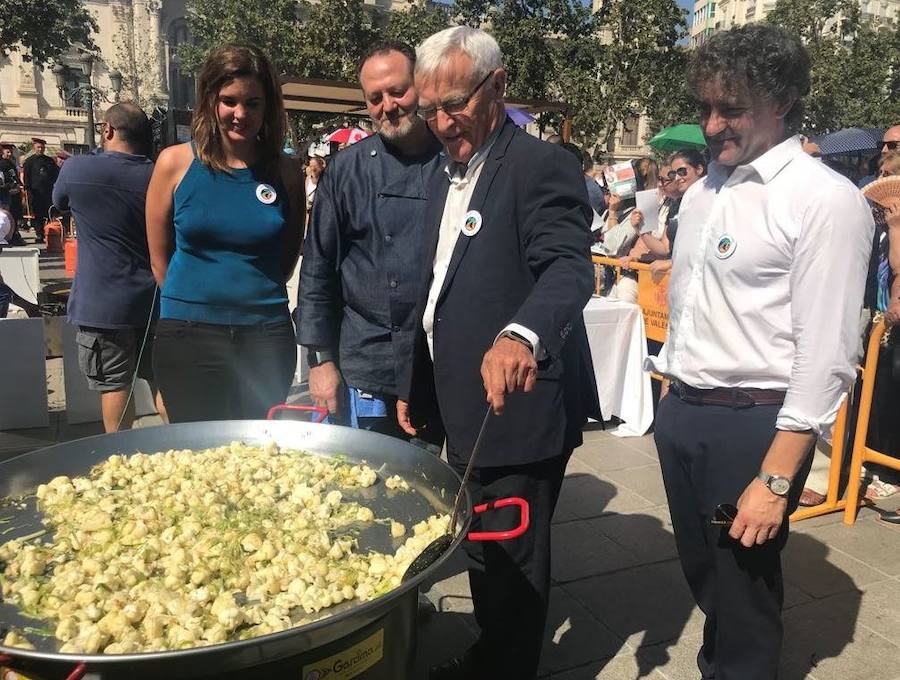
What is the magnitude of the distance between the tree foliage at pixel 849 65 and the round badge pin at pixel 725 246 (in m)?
26.2

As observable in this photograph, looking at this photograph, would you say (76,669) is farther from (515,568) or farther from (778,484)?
(778,484)

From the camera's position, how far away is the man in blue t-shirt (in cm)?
369

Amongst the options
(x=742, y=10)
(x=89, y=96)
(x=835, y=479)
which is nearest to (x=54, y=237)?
(x=89, y=96)

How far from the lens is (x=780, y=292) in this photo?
1881 millimetres

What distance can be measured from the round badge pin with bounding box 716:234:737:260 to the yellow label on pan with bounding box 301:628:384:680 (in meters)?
1.24

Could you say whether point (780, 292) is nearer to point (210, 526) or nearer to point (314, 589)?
point (314, 589)

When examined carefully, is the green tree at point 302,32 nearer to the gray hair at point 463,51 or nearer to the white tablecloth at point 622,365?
the white tablecloth at point 622,365

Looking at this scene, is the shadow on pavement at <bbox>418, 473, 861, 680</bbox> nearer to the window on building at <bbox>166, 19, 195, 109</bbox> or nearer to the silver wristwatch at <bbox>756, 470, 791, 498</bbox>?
the silver wristwatch at <bbox>756, 470, 791, 498</bbox>

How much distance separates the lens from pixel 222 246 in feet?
8.99

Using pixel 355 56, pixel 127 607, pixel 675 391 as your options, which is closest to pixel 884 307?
pixel 675 391

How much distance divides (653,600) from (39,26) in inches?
904

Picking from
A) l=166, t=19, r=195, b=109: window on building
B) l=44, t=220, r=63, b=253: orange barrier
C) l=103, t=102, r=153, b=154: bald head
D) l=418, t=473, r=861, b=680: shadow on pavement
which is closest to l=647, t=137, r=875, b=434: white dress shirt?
l=418, t=473, r=861, b=680: shadow on pavement

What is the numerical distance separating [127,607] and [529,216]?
1348 mm

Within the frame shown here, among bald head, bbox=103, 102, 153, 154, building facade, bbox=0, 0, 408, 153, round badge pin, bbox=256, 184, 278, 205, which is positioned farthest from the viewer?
building facade, bbox=0, 0, 408, 153
